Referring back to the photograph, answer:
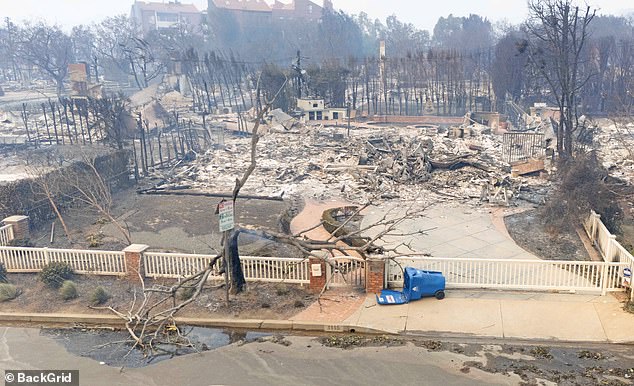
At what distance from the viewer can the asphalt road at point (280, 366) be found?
8688mm

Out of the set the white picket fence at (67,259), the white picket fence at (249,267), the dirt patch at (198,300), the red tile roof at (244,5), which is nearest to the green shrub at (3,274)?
the white picket fence at (67,259)

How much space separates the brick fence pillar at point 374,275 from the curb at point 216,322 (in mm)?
1506

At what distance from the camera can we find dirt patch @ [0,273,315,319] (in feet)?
36.9

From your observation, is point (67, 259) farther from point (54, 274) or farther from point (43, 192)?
point (43, 192)

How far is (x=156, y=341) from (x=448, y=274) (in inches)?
257

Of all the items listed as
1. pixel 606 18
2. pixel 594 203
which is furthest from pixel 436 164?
pixel 606 18

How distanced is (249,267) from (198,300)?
4.64ft

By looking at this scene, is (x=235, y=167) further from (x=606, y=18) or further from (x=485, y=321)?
(x=606, y=18)

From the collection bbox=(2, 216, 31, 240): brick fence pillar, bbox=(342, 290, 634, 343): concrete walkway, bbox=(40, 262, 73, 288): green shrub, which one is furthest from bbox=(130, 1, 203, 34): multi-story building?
bbox=(342, 290, 634, 343): concrete walkway

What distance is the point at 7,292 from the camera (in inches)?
480

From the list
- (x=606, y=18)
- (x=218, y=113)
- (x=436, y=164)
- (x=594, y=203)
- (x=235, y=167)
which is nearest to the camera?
(x=594, y=203)

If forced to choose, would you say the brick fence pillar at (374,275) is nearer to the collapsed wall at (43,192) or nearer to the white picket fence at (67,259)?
the white picket fence at (67,259)

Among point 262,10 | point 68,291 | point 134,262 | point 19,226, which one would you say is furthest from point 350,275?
Answer: point 262,10

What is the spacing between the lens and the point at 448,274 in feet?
41.1
